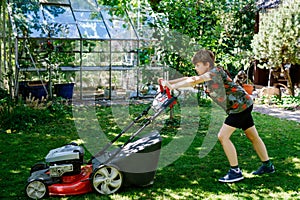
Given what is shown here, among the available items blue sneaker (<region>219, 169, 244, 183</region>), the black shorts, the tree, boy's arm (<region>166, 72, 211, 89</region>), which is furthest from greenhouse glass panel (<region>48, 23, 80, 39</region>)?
blue sneaker (<region>219, 169, 244, 183</region>)

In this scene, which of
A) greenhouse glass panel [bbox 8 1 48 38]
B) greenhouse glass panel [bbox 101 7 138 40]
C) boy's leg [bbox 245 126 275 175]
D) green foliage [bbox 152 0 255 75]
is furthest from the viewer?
greenhouse glass panel [bbox 101 7 138 40]

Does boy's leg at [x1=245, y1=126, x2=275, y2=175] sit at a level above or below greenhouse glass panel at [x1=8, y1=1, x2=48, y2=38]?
below

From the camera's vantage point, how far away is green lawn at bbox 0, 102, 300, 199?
163 inches

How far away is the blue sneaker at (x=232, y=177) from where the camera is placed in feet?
14.5

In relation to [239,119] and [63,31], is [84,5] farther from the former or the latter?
[239,119]

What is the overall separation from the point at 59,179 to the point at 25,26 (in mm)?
7148

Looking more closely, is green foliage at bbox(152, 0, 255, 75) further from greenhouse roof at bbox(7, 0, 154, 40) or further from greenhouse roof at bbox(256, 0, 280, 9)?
greenhouse roof at bbox(256, 0, 280, 9)

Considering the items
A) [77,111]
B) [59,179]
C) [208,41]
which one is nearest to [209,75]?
[59,179]

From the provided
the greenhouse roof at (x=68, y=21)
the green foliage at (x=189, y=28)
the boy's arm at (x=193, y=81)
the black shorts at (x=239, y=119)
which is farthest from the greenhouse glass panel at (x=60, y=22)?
the black shorts at (x=239, y=119)

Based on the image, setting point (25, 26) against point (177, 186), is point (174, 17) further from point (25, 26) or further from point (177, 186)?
point (25, 26)

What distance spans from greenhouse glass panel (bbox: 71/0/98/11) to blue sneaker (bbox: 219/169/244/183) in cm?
834

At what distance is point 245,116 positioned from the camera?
4.47 metres

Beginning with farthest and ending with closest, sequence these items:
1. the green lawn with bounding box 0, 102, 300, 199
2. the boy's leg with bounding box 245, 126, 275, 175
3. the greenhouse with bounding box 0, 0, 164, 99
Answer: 1. the greenhouse with bounding box 0, 0, 164, 99
2. the boy's leg with bounding box 245, 126, 275, 175
3. the green lawn with bounding box 0, 102, 300, 199

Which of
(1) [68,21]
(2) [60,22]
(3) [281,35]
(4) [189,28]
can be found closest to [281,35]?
(3) [281,35]
